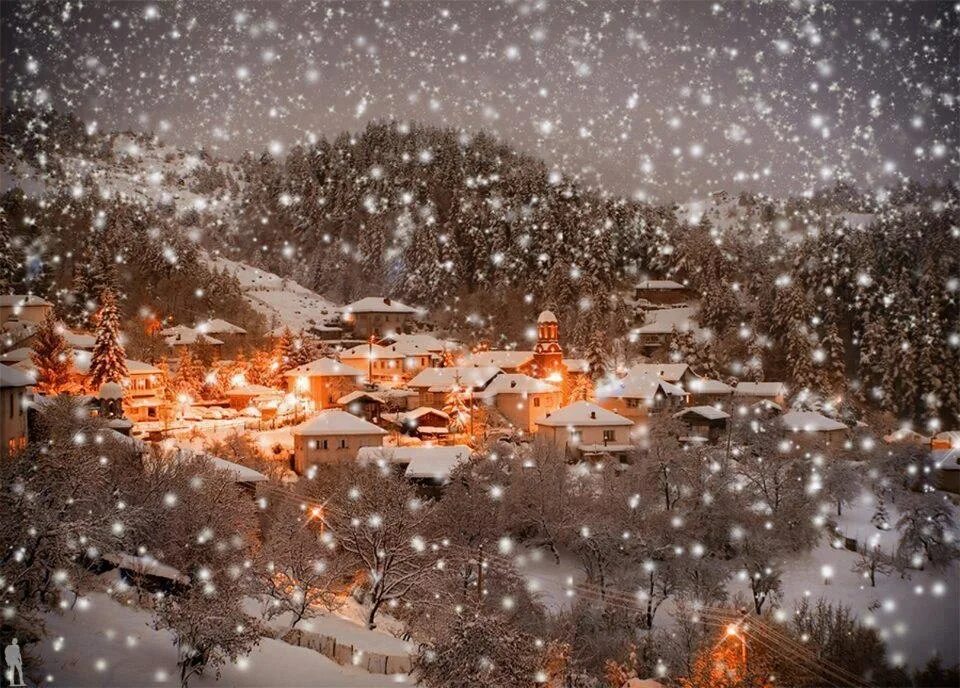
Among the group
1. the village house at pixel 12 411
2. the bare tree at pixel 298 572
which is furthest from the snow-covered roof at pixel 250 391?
the village house at pixel 12 411

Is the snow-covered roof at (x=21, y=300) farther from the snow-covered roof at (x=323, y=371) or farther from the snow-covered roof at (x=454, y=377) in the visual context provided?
the snow-covered roof at (x=454, y=377)

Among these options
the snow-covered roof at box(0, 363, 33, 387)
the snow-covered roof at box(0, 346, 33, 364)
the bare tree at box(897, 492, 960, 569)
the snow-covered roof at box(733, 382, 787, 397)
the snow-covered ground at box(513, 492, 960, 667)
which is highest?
the snow-covered roof at box(0, 363, 33, 387)

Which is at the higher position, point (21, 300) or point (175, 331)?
point (21, 300)

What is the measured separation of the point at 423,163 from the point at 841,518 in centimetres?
8179

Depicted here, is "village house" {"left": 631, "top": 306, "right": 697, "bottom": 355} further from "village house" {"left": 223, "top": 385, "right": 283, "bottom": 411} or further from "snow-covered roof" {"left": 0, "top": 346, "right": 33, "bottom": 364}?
"snow-covered roof" {"left": 0, "top": 346, "right": 33, "bottom": 364}

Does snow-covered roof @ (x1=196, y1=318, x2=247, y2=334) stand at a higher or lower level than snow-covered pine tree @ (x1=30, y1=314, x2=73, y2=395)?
lower

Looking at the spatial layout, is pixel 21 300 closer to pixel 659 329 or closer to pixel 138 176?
pixel 659 329

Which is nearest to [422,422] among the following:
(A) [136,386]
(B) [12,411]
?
(A) [136,386]

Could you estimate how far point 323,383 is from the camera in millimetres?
54125

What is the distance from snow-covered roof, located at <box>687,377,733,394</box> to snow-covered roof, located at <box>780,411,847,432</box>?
6354 mm

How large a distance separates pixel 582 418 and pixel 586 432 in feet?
3.16

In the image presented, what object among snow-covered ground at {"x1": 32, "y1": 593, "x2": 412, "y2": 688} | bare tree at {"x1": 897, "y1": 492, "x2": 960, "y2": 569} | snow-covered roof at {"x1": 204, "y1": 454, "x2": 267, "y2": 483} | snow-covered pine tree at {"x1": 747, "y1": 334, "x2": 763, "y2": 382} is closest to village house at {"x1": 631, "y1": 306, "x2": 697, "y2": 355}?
snow-covered pine tree at {"x1": 747, "y1": 334, "x2": 763, "y2": 382}

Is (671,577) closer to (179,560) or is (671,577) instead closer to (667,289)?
(179,560)

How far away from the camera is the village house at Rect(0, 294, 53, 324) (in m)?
53.0
